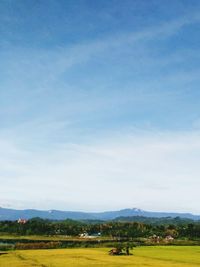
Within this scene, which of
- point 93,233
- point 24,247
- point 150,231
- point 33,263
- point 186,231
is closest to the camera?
point 33,263

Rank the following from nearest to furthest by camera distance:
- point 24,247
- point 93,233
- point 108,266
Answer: point 108,266 < point 24,247 < point 93,233

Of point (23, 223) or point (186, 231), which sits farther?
point (23, 223)

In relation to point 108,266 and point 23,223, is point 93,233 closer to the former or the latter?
point 23,223

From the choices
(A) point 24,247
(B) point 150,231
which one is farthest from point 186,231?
(A) point 24,247

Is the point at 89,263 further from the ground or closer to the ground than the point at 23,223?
closer to the ground

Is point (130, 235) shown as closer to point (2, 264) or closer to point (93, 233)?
point (93, 233)

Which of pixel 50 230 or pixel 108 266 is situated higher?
pixel 50 230

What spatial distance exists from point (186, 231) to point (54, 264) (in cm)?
11346

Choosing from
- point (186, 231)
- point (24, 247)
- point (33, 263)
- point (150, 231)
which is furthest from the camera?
point (150, 231)

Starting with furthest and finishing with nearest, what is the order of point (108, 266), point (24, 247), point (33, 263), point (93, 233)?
point (93, 233) < point (24, 247) < point (33, 263) < point (108, 266)

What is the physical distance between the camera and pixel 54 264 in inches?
2234

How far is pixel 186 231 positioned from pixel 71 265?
113711 millimetres

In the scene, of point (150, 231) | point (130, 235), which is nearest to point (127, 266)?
point (130, 235)

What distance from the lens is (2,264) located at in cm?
5562
